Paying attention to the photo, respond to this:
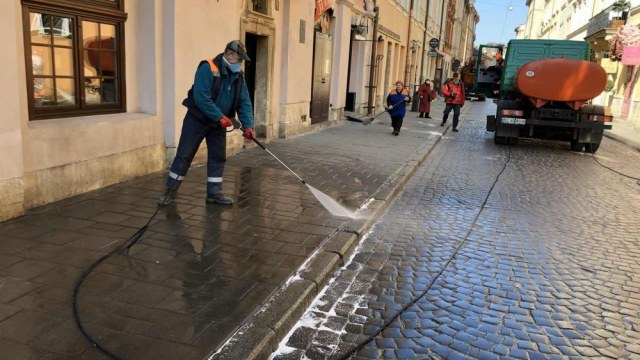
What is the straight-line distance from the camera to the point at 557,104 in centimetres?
1277

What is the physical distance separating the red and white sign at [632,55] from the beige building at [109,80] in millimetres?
15858

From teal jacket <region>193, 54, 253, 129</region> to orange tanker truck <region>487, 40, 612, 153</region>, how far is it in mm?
8562

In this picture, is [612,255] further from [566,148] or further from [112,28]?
[566,148]

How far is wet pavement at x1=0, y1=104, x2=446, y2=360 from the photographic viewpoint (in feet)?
10.3

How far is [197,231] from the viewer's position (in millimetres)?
5074

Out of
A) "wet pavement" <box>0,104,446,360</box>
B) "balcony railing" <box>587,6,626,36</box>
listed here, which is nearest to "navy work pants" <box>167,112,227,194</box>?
"wet pavement" <box>0,104,446,360</box>

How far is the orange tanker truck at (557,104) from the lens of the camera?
12.0m

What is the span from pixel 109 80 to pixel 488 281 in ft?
17.0

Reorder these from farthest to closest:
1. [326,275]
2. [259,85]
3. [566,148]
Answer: [566,148] → [259,85] → [326,275]

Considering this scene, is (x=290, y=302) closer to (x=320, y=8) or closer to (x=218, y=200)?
(x=218, y=200)

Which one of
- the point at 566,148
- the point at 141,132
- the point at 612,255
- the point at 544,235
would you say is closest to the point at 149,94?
the point at 141,132

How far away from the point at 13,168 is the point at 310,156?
5.74m

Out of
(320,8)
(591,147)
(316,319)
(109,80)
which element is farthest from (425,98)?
(316,319)

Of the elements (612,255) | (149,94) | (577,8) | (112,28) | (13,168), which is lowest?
(612,255)
